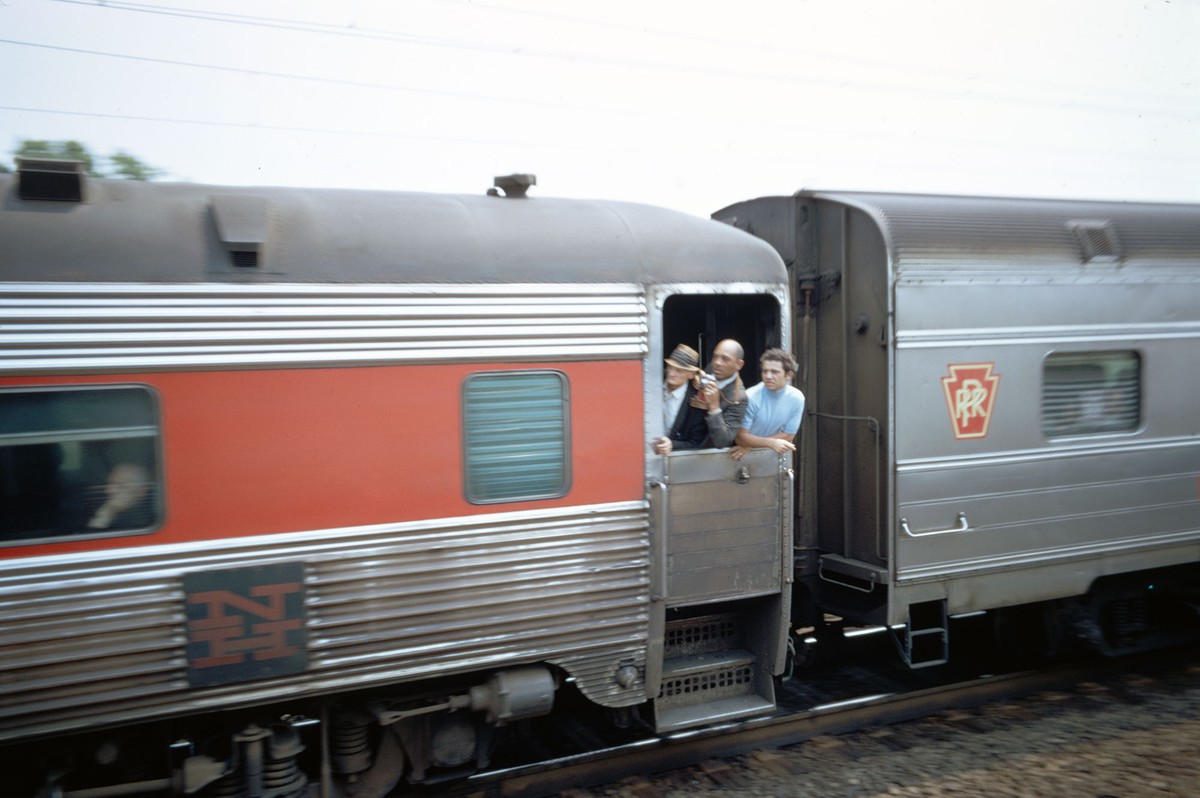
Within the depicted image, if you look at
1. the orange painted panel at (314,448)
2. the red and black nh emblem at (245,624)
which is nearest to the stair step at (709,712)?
the orange painted panel at (314,448)

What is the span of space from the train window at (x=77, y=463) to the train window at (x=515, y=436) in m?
1.48

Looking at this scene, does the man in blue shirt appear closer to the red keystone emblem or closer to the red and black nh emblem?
the red keystone emblem

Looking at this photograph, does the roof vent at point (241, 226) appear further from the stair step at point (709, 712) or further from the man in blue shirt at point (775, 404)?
the stair step at point (709, 712)

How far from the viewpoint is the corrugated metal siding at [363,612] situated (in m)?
3.88

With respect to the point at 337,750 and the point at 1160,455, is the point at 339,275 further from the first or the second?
the point at 1160,455

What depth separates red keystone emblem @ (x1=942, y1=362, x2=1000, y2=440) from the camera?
6152mm

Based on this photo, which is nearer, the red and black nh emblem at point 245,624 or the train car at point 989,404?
the red and black nh emblem at point 245,624

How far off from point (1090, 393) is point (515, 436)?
176 inches

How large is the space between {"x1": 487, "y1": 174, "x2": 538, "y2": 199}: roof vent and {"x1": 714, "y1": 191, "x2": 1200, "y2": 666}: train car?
2152mm

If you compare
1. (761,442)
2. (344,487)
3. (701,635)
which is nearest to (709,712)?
(701,635)

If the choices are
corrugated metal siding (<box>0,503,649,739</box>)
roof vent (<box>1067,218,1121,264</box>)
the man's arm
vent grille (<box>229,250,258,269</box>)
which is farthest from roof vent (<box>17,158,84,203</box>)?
roof vent (<box>1067,218,1121,264</box>)

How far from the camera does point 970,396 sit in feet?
20.4

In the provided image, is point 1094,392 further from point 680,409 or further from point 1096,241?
point 680,409

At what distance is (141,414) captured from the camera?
4.04m
